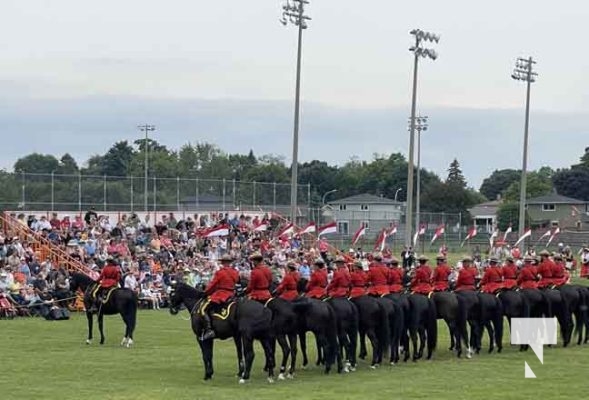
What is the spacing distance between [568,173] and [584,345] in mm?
115067

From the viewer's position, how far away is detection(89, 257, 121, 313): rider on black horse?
26578 mm

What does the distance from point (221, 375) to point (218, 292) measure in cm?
193

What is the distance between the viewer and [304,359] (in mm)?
22859

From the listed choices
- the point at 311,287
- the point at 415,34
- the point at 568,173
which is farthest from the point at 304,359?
the point at 568,173

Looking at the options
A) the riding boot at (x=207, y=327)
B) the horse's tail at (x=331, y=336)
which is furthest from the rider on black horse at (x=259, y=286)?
the horse's tail at (x=331, y=336)

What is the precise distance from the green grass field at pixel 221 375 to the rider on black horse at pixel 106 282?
1.03m

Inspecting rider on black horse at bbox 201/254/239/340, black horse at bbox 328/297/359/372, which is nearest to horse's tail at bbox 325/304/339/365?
black horse at bbox 328/297/359/372

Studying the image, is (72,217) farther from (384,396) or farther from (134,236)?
(384,396)

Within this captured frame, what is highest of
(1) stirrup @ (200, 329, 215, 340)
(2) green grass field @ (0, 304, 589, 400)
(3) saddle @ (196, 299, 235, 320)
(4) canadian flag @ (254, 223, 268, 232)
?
(4) canadian flag @ (254, 223, 268, 232)

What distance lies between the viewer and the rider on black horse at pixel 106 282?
26.6 meters

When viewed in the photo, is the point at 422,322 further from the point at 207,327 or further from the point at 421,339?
the point at 207,327

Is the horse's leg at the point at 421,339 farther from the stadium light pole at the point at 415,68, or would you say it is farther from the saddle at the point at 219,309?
the stadium light pole at the point at 415,68

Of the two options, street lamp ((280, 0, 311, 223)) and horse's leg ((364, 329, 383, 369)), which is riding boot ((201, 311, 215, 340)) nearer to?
horse's leg ((364, 329, 383, 369))

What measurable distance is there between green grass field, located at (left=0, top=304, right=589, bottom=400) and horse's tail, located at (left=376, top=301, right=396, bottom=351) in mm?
561
